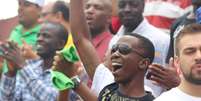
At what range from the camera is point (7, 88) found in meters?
5.55

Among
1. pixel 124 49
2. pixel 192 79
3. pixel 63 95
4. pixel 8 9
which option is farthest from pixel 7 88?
pixel 8 9

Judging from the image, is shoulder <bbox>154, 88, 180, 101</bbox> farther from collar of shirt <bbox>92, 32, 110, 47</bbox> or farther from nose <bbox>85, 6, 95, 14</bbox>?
nose <bbox>85, 6, 95, 14</bbox>

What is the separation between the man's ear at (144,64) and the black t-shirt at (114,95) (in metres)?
0.20

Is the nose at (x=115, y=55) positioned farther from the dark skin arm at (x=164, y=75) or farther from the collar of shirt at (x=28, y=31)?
the collar of shirt at (x=28, y=31)

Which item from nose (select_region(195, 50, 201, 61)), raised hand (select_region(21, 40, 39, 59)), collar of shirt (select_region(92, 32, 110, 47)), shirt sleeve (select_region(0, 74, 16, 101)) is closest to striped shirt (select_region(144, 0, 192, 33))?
collar of shirt (select_region(92, 32, 110, 47))

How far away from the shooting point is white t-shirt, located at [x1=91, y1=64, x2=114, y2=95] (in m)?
4.85

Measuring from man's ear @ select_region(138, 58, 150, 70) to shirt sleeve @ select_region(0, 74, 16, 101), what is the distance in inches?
58.5

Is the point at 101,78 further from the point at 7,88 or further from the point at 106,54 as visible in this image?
the point at 7,88

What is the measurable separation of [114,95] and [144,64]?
0.32 meters

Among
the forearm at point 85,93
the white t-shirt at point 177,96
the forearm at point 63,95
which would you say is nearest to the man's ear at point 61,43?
the forearm at point 63,95

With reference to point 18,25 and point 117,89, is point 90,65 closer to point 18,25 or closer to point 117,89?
point 117,89

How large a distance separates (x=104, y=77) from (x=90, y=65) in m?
0.29

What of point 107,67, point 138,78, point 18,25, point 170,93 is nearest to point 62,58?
point 107,67

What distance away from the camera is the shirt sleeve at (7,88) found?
5508 millimetres
